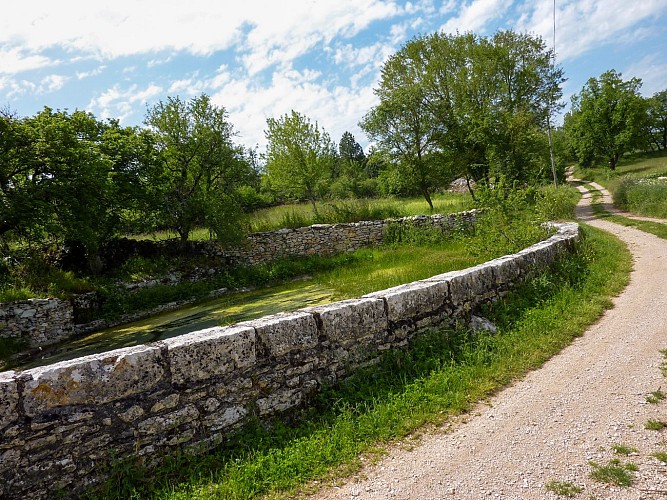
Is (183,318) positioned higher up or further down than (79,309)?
further down

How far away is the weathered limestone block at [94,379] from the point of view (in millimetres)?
2941

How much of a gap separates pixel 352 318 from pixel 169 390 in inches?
78.5

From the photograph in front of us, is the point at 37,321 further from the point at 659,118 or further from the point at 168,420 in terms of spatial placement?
the point at 659,118

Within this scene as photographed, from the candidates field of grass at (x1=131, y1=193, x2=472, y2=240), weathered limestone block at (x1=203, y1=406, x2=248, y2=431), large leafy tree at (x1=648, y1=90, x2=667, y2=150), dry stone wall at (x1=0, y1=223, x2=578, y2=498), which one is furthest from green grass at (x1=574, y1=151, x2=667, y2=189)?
weathered limestone block at (x1=203, y1=406, x2=248, y2=431)

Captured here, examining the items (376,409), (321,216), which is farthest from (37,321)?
(321,216)

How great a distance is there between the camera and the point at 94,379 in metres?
3.11

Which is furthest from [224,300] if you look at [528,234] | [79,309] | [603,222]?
[603,222]

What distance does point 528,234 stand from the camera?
380 inches

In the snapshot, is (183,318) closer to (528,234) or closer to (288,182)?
(528,234)

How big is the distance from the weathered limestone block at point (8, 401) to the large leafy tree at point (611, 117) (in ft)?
175

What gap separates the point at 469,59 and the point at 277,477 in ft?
94.6

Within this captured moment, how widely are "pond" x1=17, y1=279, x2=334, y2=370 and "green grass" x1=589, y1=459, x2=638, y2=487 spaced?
7.25 metres

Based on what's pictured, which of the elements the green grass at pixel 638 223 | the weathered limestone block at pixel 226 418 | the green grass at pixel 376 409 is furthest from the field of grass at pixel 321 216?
the weathered limestone block at pixel 226 418

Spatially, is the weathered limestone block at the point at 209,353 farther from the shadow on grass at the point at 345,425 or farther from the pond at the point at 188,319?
the pond at the point at 188,319
